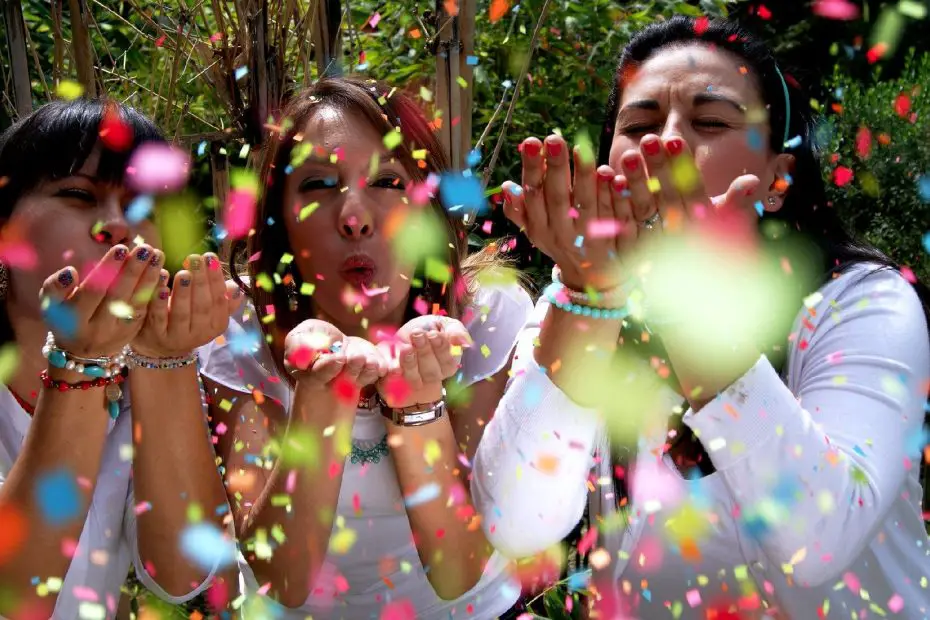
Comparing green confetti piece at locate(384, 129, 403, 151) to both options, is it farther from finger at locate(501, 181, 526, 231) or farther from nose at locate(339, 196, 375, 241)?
finger at locate(501, 181, 526, 231)

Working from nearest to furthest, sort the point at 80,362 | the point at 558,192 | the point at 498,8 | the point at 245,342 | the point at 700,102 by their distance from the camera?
the point at 558,192
the point at 80,362
the point at 700,102
the point at 245,342
the point at 498,8

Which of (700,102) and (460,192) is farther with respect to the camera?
(460,192)

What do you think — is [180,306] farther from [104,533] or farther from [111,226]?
[104,533]

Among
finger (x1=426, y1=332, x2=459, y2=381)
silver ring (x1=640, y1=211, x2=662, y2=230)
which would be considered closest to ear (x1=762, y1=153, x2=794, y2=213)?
silver ring (x1=640, y1=211, x2=662, y2=230)

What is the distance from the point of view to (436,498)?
1514 millimetres

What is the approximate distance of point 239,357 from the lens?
1.80 m

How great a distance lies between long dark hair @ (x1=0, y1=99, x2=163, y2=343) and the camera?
1581mm

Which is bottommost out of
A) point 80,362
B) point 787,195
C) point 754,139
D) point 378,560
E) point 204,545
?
point 378,560

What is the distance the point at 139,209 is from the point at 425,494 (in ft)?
2.20

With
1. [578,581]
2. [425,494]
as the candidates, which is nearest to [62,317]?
[425,494]

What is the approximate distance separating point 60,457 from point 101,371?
15cm

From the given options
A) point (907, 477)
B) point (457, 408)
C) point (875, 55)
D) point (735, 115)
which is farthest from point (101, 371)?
point (875, 55)

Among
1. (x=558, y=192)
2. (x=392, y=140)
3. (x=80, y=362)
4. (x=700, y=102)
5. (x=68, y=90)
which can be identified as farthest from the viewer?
(x=68, y=90)

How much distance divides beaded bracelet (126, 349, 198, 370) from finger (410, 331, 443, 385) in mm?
368
